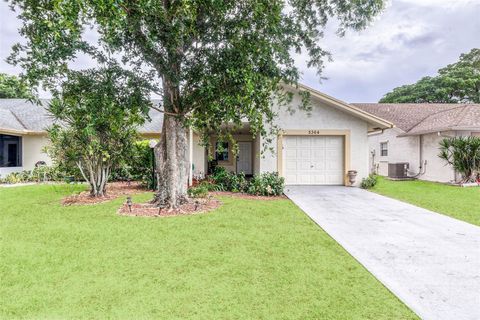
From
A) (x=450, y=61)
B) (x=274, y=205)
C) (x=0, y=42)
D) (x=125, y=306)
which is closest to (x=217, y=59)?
(x=274, y=205)

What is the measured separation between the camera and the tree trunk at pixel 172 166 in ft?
29.4

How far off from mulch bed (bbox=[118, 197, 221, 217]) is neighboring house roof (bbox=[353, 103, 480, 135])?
1364 centimetres

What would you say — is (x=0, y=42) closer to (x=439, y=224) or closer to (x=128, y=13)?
(x=128, y=13)

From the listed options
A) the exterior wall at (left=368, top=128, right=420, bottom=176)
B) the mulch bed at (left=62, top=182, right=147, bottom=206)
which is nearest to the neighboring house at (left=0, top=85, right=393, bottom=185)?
the mulch bed at (left=62, top=182, right=147, bottom=206)

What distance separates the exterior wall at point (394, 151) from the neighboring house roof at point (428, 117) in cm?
71

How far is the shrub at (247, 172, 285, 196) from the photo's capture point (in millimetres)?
11398

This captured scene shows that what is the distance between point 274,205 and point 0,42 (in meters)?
11.0

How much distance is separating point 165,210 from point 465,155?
48.2 feet

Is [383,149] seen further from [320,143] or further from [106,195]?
[106,195]

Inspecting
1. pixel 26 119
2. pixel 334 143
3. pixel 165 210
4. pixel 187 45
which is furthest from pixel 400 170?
pixel 26 119

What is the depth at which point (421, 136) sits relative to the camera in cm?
1800

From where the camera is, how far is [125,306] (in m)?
3.34

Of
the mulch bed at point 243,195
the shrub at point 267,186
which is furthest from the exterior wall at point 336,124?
the mulch bed at point 243,195

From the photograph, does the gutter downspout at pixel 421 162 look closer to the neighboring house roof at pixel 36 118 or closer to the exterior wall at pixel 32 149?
the neighboring house roof at pixel 36 118
